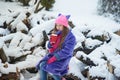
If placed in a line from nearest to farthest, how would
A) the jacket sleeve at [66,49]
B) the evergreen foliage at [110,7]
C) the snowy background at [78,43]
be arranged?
the jacket sleeve at [66,49], the snowy background at [78,43], the evergreen foliage at [110,7]

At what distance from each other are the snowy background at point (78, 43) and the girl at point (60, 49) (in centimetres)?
63

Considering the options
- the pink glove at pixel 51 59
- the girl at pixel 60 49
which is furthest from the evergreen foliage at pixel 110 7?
the pink glove at pixel 51 59

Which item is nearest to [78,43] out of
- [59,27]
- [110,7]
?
[59,27]

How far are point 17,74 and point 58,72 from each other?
2.82 feet

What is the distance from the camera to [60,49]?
4.44 meters

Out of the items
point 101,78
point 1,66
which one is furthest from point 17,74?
point 101,78

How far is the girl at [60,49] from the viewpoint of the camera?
14.5 ft

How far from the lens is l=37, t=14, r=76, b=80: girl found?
4.41 m

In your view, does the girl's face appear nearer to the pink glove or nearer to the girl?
the girl

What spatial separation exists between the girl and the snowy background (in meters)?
0.63

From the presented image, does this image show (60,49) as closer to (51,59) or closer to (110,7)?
(51,59)

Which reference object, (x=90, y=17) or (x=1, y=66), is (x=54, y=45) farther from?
(x=90, y=17)

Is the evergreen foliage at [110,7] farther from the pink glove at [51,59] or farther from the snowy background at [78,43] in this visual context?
the pink glove at [51,59]

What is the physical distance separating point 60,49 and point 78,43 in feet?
4.64
